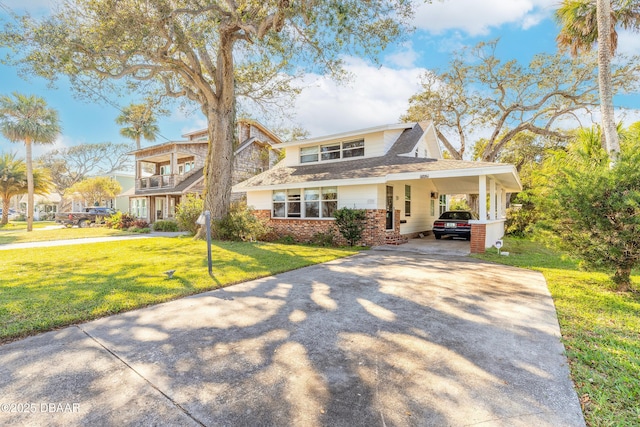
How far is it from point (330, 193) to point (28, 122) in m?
24.2

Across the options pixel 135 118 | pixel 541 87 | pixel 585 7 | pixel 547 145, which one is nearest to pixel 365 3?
pixel 585 7

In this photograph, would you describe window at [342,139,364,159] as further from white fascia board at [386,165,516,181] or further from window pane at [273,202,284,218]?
white fascia board at [386,165,516,181]

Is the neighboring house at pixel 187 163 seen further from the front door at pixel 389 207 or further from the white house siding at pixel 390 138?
the front door at pixel 389 207

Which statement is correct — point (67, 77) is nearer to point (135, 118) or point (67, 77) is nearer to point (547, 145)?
point (135, 118)

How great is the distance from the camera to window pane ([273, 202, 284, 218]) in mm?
15297

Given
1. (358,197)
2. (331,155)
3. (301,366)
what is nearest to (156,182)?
(331,155)

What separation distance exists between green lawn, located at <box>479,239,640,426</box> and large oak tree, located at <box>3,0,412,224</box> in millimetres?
9540

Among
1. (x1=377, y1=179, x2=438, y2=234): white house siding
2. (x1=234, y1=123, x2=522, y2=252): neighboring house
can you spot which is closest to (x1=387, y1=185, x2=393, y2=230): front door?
(x1=234, y1=123, x2=522, y2=252): neighboring house

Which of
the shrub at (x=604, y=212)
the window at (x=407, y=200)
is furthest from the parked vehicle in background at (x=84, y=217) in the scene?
the shrub at (x=604, y=212)

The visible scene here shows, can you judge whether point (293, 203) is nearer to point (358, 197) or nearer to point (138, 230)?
point (358, 197)

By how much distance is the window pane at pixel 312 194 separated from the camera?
46.0 ft

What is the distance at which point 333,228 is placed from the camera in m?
13.0

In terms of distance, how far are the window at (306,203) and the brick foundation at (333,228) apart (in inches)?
14.0

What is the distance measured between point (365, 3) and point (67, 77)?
491 inches
